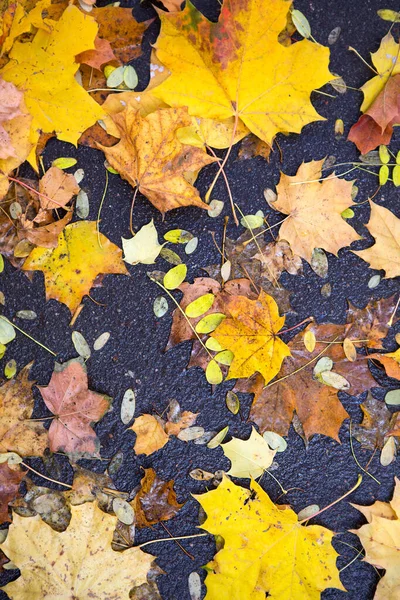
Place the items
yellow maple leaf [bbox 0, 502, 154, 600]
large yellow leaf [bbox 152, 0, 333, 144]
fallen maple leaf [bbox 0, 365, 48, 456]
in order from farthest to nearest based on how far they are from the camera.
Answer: fallen maple leaf [bbox 0, 365, 48, 456], yellow maple leaf [bbox 0, 502, 154, 600], large yellow leaf [bbox 152, 0, 333, 144]

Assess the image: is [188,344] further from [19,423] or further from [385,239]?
[385,239]

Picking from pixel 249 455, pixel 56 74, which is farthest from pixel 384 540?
pixel 56 74

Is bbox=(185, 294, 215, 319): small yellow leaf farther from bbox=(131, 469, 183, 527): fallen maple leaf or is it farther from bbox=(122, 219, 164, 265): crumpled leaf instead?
bbox=(131, 469, 183, 527): fallen maple leaf

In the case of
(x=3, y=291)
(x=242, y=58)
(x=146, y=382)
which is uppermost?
(x=242, y=58)

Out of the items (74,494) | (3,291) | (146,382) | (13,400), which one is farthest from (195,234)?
(74,494)

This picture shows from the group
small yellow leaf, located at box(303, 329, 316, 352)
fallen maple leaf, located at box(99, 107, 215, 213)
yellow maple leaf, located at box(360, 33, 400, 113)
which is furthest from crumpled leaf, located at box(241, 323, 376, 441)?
yellow maple leaf, located at box(360, 33, 400, 113)

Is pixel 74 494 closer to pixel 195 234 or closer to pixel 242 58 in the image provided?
pixel 195 234
